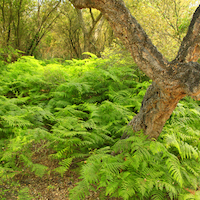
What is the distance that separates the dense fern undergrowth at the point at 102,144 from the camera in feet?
7.57

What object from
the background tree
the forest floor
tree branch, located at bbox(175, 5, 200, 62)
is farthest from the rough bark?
the background tree

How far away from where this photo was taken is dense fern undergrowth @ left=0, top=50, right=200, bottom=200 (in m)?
2.31

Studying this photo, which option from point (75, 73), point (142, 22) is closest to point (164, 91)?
point (75, 73)

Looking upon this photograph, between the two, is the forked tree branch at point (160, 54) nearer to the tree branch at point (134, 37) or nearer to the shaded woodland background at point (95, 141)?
the tree branch at point (134, 37)

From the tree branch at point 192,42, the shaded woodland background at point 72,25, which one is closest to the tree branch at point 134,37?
the tree branch at point 192,42

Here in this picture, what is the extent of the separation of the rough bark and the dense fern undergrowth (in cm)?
38

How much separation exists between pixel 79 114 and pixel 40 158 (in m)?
1.27

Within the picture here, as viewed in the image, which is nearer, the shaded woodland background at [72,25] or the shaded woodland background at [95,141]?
the shaded woodland background at [95,141]

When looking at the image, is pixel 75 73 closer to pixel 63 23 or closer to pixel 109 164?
pixel 109 164

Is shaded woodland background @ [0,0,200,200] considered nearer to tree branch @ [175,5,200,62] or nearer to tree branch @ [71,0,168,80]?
tree branch @ [71,0,168,80]

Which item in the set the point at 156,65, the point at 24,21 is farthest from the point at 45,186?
the point at 24,21

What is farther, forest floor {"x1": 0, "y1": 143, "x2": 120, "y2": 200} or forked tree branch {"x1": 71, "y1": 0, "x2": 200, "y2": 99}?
forest floor {"x1": 0, "y1": 143, "x2": 120, "y2": 200}

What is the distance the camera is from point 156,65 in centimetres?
243

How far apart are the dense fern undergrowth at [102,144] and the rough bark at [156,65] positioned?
38cm
